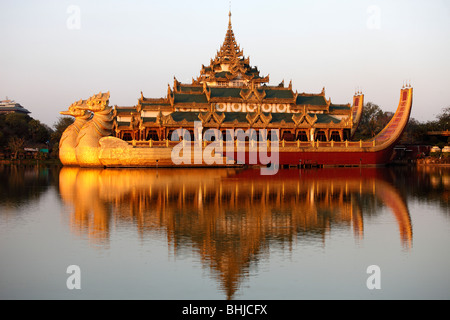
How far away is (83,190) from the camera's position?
2862 cm

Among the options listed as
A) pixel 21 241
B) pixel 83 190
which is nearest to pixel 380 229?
pixel 21 241

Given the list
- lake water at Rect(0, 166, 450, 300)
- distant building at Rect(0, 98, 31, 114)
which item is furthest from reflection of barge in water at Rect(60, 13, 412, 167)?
distant building at Rect(0, 98, 31, 114)

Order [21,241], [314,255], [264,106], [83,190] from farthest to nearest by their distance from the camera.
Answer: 1. [264,106]
2. [83,190]
3. [21,241]
4. [314,255]

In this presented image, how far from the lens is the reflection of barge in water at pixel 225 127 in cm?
5050

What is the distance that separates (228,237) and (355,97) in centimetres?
5443
